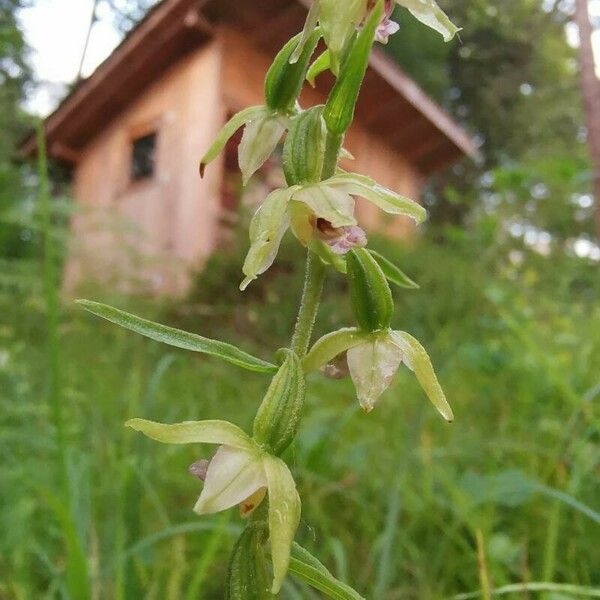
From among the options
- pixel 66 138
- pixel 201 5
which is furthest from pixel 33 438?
pixel 66 138

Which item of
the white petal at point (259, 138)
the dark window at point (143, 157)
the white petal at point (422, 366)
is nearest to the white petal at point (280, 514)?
the white petal at point (422, 366)

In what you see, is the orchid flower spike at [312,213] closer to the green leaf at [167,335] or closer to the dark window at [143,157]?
the green leaf at [167,335]

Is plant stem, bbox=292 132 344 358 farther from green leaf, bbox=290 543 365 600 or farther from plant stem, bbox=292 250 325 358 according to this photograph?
green leaf, bbox=290 543 365 600

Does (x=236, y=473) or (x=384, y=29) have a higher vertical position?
(x=384, y=29)

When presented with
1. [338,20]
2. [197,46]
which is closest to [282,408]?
[338,20]

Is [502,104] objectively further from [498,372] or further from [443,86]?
[498,372]

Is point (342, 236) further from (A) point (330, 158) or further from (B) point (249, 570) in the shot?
(B) point (249, 570)
